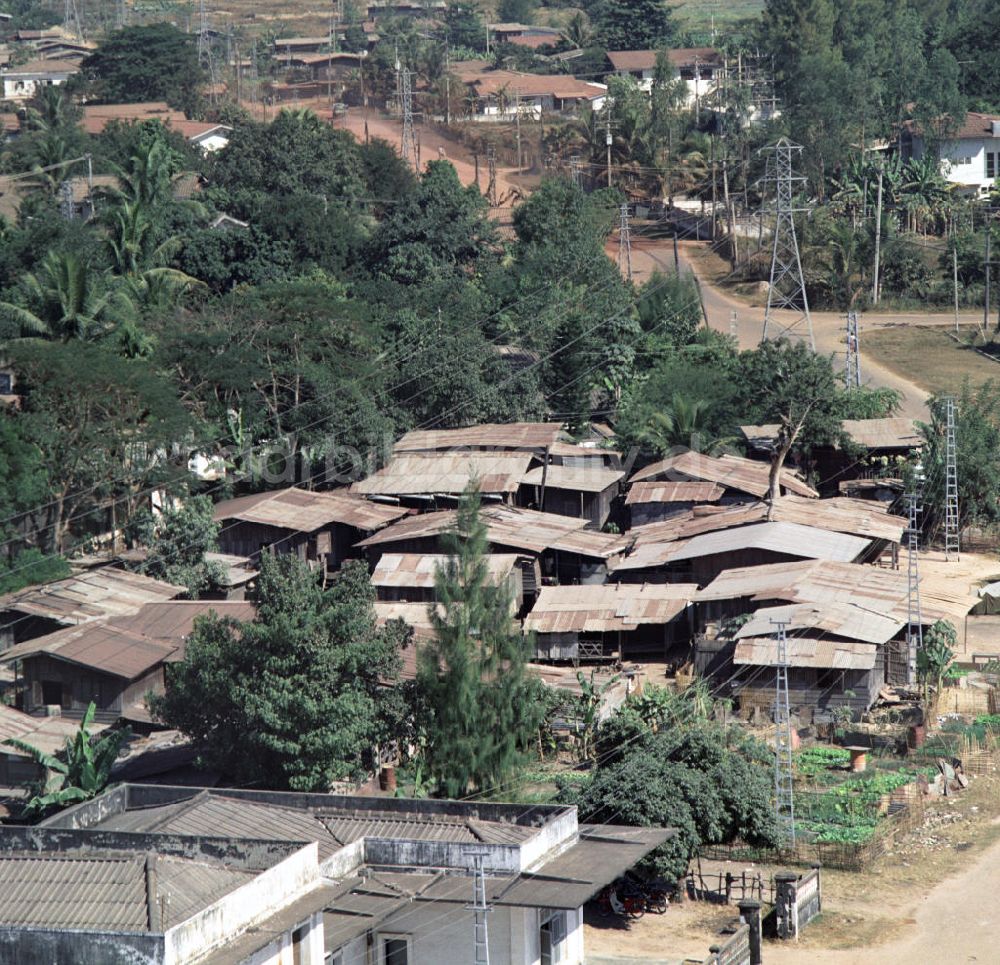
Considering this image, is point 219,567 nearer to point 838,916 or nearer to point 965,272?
point 838,916

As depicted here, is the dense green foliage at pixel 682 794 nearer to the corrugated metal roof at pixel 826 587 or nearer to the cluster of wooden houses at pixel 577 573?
the cluster of wooden houses at pixel 577 573

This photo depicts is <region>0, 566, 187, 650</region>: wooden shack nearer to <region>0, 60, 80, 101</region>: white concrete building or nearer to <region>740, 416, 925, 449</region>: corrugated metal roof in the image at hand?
<region>740, 416, 925, 449</region>: corrugated metal roof

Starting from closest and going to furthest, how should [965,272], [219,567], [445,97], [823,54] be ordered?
1. [219,567]
2. [965,272]
3. [823,54]
4. [445,97]

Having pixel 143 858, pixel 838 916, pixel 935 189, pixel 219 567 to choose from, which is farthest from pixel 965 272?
pixel 143 858

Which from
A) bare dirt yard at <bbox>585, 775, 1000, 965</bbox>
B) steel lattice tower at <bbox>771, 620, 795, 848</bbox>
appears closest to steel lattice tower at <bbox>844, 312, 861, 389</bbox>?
steel lattice tower at <bbox>771, 620, 795, 848</bbox>

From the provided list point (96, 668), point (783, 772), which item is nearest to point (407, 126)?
point (96, 668)

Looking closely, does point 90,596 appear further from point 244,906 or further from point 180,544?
point 244,906
